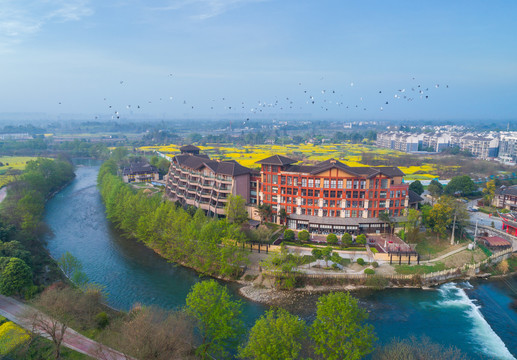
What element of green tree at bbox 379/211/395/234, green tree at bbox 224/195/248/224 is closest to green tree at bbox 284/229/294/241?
green tree at bbox 224/195/248/224

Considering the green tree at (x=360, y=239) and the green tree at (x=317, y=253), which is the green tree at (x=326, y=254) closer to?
the green tree at (x=317, y=253)

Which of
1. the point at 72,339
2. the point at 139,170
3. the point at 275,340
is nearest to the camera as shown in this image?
the point at 275,340

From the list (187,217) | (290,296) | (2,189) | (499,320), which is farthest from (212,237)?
(2,189)

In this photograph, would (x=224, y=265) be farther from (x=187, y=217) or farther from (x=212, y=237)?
(x=187, y=217)

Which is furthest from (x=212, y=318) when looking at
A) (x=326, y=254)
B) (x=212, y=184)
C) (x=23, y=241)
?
(x=212, y=184)

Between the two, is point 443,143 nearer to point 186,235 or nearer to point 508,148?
point 508,148
